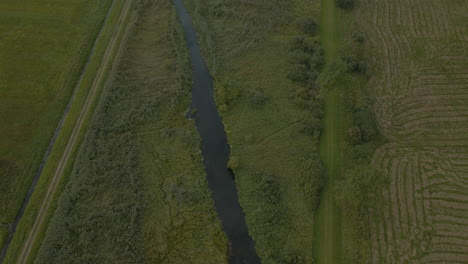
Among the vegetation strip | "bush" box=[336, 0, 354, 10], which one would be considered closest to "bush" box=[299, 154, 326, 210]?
the vegetation strip

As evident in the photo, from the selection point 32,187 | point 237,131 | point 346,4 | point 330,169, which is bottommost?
point 330,169

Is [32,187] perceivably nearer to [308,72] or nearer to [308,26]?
[308,72]

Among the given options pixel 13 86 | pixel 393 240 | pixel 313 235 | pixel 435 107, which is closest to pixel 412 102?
pixel 435 107

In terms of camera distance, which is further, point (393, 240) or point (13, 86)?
Result: point (13, 86)

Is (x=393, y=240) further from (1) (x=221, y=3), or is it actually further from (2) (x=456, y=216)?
(1) (x=221, y=3)

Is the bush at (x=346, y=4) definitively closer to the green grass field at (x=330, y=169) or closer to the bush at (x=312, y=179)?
the green grass field at (x=330, y=169)

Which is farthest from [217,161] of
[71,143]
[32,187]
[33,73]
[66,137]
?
[33,73]

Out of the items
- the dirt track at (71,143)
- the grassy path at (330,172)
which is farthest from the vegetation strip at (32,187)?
the grassy path at (330,172)
